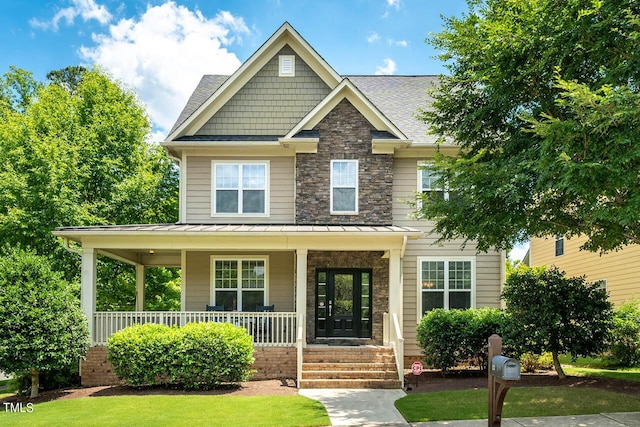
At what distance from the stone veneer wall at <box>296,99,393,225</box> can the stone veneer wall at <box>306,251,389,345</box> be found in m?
1.04

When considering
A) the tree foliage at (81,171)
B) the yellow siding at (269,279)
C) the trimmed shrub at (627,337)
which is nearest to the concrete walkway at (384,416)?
the yellow siding at (269,279)

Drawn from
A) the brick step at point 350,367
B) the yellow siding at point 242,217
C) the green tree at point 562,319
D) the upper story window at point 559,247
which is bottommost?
the brick step at point 350,367

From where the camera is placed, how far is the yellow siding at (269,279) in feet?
56.5

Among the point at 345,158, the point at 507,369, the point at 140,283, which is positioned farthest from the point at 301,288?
the point at 507,369

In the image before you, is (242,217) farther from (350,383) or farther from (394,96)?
(394,96)

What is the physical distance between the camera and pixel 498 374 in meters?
6.61

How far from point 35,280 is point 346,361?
7537mm

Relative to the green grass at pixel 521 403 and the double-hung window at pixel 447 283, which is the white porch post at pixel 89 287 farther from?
the double-hung window at pixel 447 283

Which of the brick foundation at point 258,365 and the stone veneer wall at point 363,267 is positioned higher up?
the stone veneer wall at point 363,267

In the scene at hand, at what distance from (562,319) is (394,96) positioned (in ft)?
32.9

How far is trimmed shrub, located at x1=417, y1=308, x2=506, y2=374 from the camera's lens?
14.4 metres

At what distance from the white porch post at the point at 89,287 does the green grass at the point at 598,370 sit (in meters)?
12.3

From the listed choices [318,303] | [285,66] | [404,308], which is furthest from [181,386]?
[285,66]

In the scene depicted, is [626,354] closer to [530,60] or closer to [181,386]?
[530,60]
